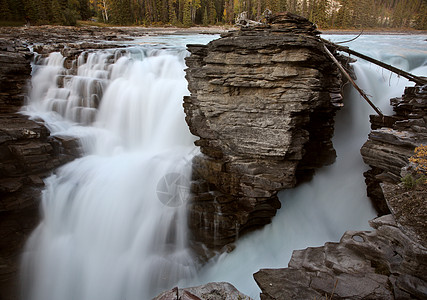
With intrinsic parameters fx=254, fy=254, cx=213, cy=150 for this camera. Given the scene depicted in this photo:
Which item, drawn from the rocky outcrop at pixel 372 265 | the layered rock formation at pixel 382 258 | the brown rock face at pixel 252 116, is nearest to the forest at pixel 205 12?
the brown rock face at pixel 252 116

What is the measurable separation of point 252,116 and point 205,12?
51790 mm

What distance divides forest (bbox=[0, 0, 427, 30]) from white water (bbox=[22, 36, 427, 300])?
36.8 metres

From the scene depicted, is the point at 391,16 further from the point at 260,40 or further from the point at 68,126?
the point at 68,126

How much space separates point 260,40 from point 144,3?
55968mm

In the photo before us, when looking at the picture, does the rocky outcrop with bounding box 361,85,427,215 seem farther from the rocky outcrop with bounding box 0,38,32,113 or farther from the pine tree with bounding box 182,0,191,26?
the pine tree with bounding box 182,0,191,26

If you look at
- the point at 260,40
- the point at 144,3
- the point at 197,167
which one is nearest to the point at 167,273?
the point at 197,167

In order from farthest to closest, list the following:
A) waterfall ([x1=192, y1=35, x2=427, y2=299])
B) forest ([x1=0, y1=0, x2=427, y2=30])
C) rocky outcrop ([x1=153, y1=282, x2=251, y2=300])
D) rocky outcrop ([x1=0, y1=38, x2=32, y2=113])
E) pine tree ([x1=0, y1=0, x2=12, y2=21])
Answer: forest ([x1=0, y1=0, x2=427, y2=30]), pine tree ([x1=0, y1=0, x2=12, y2=21]), rocky outcrop ([x1=0, y1=38, x2=32, y2=113]), waterfall ([x1=192, y1=35, x2=427, y2=299]), rocky outcrop ([x1=153, y1=282, x2=251, y2=300])

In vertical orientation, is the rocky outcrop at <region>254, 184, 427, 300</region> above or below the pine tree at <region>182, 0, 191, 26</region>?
below

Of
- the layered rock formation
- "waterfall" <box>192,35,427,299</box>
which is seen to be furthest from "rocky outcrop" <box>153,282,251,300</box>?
"waterfall" <box>192,35,427,299</box>

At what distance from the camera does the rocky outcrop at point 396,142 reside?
5961 mm

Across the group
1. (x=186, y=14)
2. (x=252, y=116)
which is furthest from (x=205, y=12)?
(x=252, y=116)

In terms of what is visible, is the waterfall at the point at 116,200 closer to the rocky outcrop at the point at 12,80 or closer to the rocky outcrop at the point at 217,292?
the rocky outcrop at the point at 12,80

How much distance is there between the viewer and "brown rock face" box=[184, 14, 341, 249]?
641 cm

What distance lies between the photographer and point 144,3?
173ft
